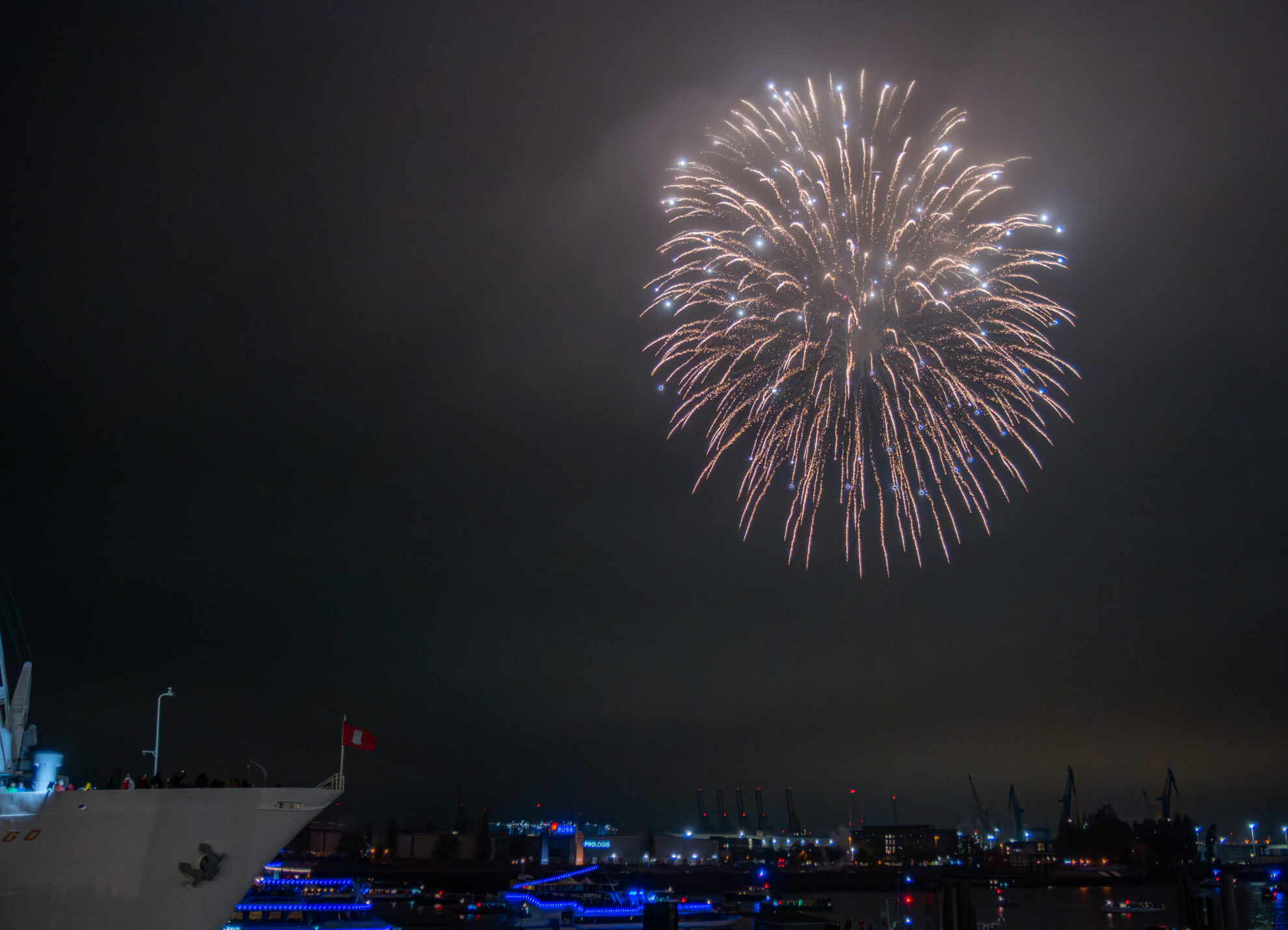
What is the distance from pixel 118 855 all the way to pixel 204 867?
2.22 metres

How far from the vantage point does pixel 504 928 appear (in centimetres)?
5931

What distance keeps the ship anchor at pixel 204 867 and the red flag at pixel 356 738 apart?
176 inches

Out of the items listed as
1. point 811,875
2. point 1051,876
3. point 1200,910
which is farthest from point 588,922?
point 1051,876

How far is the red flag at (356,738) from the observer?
2714 centimetres

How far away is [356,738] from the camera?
2734 cm

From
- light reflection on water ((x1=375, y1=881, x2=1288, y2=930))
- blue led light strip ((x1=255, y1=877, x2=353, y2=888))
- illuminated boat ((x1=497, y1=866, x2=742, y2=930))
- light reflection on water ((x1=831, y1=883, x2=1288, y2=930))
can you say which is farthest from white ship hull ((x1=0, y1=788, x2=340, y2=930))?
blue led light strip ((x1=255, y1=877, x2=353, y2=888))

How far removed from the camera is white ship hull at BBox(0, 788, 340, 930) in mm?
24469

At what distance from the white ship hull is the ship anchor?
0.09 m

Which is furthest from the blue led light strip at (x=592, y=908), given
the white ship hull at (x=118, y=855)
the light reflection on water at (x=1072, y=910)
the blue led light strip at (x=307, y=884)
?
the white ship hull at (x=118, y=855)

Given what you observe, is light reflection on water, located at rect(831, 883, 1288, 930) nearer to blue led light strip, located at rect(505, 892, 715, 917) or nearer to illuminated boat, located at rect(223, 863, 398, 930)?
blue led light strip, located at rect(505, 892, 715, 917)

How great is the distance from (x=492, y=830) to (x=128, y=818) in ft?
619

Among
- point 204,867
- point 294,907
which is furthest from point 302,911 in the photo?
point 204,867

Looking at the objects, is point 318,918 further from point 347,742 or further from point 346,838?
point 346,838

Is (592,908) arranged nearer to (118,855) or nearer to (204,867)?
(204,867)
